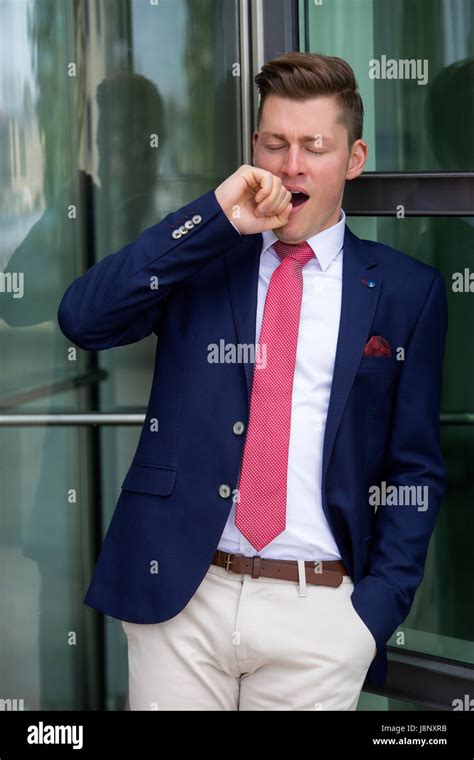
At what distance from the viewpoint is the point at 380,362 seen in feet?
7.68

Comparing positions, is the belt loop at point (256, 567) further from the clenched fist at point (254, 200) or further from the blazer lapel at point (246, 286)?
the clenched fist at point (254, 200)

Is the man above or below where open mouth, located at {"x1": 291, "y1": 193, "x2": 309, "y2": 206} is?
below

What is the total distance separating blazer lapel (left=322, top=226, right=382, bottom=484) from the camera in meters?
2.26

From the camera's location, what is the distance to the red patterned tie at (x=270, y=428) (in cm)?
224

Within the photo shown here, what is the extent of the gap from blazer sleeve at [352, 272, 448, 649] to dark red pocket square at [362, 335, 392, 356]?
49mm

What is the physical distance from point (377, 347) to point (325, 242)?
0.28 metres

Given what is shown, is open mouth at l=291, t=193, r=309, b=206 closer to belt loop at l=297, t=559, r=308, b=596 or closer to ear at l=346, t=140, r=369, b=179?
ear at l=346, t=140, r=369, b=179

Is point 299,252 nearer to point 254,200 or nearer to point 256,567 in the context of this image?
point 254,200

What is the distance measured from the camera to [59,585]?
11.8 ft

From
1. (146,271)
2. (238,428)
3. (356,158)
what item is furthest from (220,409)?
(356,158)

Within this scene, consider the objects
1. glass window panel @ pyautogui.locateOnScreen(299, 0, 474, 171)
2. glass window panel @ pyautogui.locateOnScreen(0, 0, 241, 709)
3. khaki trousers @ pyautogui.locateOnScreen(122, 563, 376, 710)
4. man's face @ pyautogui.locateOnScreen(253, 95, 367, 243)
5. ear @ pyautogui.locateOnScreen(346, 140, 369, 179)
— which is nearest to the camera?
khaki trousers @ pyautogui.locateOnScreen(122, 563, 376, 710)

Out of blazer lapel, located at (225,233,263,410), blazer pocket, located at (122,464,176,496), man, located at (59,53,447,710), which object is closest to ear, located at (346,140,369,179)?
man, located at (59,53,447,710)
